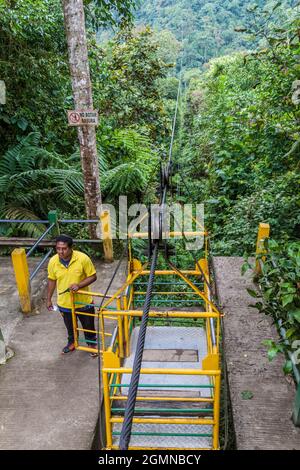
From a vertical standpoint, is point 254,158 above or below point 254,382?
above

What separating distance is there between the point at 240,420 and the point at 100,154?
6.70 meters

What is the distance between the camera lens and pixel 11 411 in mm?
3586

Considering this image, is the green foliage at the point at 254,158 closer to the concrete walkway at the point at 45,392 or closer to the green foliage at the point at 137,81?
the green foliage at the point at 137,81

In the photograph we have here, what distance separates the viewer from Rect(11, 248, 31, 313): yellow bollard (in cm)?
477

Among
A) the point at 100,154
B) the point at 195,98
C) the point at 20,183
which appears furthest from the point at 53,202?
the point at 195,98

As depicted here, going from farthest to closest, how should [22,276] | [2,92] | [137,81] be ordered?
[137,81] → [2,92] → [22,276]

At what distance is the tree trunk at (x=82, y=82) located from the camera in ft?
17.2

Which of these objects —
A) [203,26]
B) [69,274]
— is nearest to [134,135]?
[69,274]

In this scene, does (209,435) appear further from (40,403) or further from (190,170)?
(190,170)

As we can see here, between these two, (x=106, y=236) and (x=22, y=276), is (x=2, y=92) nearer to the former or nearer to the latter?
(x=106, y=236)

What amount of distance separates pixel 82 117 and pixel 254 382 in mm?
3992

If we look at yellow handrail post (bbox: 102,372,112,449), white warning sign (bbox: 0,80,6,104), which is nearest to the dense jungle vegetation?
white warning sign (bbox: 0,80,6,104)

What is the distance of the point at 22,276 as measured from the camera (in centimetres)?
486

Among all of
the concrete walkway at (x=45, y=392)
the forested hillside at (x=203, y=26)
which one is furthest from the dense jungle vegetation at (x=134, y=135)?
the forested hillside at (x=203, y=26)
